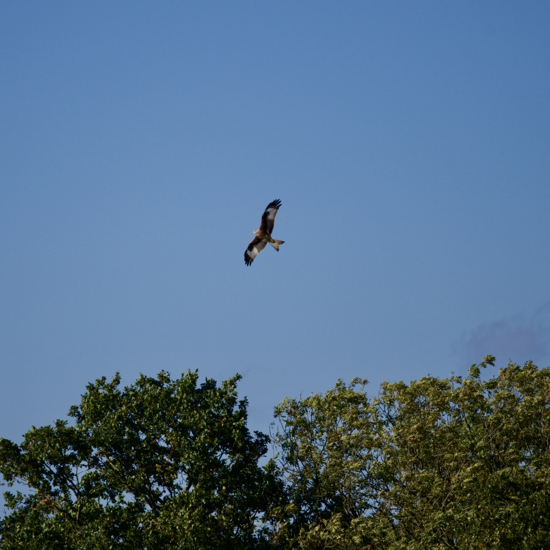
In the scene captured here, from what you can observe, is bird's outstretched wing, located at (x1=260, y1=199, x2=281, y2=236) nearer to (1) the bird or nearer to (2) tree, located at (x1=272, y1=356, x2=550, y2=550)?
(1) the bird

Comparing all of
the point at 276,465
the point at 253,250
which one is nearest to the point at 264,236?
the point at 253,250

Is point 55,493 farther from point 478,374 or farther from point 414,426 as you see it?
point 478,374

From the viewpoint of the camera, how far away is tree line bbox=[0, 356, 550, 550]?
34.2m

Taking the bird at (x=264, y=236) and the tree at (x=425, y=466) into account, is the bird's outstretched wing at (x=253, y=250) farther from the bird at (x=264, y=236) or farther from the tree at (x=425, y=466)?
the tree at (x=425, y=466)

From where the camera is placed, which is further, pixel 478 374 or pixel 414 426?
pixel 478 374

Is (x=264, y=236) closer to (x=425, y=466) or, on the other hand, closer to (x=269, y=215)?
(x=269, y=215)

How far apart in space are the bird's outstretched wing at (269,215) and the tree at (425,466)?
7.45m

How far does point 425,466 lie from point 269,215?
11753 mm

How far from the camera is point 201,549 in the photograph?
34250 millimetres

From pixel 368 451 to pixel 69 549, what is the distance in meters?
12.2

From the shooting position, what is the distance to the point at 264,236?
1534 inches

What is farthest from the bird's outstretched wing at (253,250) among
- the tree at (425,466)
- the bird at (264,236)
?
the tree at (425,466)

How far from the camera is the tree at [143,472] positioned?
35656 millimetres

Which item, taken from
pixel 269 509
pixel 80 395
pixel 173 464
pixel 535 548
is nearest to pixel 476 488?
pixel 535 548
